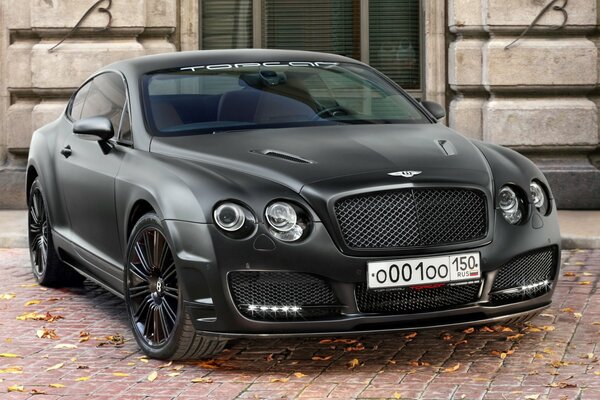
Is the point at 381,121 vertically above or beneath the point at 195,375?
above

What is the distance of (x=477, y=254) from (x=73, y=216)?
283 centimetres

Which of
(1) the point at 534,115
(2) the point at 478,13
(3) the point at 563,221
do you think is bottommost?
(3) the point at 563,221

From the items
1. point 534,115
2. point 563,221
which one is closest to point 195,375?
point 563,221

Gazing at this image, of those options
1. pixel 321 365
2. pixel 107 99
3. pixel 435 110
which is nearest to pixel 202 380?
pixel 321 365

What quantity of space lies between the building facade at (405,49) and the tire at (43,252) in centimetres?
398

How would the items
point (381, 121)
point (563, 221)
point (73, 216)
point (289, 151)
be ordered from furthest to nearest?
1. point (563, 221)
2. point (73, 216)
3. point (381, 121)
4. point (289, 151)

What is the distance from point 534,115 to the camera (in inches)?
522

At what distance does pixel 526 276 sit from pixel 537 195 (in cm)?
46

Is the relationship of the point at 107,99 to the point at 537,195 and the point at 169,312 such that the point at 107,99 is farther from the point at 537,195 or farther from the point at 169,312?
the point at 537,195

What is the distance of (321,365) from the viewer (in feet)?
22.5

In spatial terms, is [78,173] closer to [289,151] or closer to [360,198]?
[289,151]

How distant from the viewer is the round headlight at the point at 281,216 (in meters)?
6.47

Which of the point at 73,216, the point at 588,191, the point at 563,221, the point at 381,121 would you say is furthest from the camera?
the point at 588,191

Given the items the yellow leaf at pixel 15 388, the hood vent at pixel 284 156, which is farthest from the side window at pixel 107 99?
the yellow leaf at pixel 15 388
